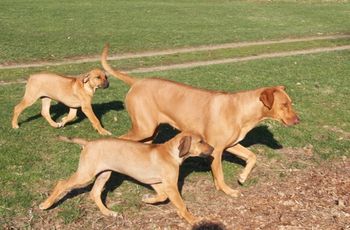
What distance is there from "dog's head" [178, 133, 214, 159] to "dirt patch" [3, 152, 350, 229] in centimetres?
95

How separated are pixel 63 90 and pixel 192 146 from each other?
4.60 metres

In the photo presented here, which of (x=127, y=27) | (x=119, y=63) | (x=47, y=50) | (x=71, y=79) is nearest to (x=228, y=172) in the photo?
(x=71, y=79)

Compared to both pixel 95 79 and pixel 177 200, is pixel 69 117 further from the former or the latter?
pixel 177 200

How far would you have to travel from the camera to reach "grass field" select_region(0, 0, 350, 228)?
8.80 metres

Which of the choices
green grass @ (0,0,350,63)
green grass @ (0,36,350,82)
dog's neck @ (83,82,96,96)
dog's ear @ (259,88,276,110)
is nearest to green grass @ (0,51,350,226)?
dog's neck @ (83,82,96,96)

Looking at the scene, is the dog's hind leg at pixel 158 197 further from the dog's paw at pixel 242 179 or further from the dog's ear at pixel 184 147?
the dog's paw at pixel 242 179

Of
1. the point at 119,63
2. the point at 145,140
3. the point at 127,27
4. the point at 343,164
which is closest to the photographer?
the point at 145,140

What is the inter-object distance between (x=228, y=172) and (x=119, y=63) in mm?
10909

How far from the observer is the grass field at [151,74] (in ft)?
28.9

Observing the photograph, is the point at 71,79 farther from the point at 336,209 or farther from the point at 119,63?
the point at 119,63

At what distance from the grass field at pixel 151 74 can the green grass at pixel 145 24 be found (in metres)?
0.06

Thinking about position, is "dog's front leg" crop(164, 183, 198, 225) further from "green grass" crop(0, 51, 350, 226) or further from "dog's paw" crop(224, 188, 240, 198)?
"dog's paw" crop(224, 188, 240, 198)

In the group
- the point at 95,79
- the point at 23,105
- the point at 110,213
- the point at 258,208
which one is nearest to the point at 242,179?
the point at 258,208

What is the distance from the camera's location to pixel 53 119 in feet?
40.1
